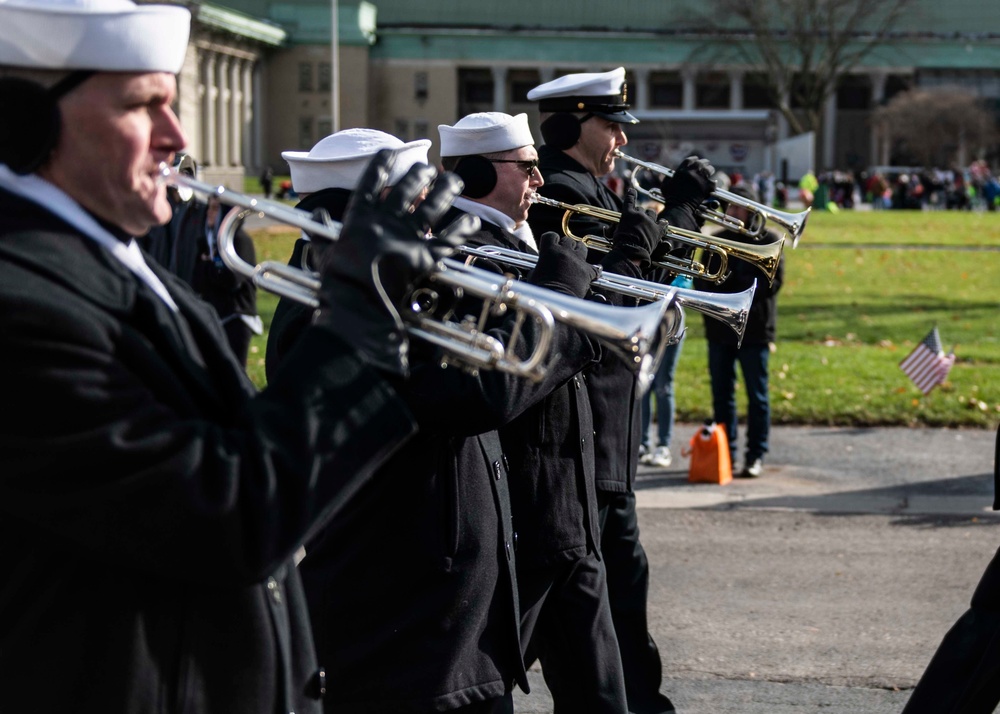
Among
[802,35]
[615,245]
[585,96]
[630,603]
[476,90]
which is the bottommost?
[630,603]

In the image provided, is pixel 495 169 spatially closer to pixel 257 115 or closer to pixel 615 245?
pixel 615 245

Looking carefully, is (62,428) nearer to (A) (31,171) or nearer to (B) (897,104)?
(A) (31,171)

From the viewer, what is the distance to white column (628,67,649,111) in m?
98.9

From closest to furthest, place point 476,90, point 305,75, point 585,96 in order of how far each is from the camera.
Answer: point 585,96 → point 305,75 → point 476,90

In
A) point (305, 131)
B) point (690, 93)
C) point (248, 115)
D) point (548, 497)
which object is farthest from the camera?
point (690, 93)

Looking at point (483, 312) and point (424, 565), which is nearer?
point (483, 312)

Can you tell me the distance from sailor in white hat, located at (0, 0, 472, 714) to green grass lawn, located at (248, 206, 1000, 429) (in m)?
8.33

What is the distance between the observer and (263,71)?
92250mm

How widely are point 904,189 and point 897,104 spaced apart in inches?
938

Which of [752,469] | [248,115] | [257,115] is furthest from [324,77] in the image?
[752,469]

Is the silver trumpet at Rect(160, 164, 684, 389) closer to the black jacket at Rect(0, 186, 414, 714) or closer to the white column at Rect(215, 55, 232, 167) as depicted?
the black jacket at Rect(0, 186, 414, 714)

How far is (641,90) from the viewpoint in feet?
334

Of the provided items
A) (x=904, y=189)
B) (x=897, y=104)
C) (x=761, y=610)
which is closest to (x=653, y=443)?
(x=761, y=610)

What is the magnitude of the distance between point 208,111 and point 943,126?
130 feet
